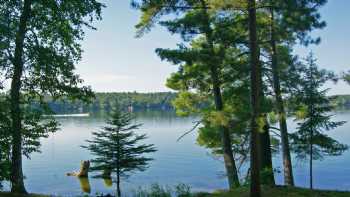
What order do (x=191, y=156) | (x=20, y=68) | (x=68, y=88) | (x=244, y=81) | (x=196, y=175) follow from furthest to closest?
(x=191, y=156), (x=196, y=175), (x=244, y=81), (x=68, y=88), (x=20, y=68)

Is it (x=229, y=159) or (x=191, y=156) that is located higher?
(x=229, y=159)

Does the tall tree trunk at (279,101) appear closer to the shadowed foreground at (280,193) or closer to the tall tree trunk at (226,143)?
the tall tree trunk at (226,143)

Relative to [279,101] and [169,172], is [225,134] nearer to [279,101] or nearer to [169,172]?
[279,101]

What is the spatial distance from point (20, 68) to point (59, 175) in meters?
43.9

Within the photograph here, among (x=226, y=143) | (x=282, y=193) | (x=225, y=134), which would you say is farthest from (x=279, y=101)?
(x=282, y=193)

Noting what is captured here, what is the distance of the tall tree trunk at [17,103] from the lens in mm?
13422

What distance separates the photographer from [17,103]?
44.2 ft

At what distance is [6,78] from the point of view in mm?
13984

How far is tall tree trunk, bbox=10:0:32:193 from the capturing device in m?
13.4

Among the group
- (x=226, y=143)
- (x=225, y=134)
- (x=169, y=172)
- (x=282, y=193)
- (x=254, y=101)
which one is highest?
(x=254, y=101)

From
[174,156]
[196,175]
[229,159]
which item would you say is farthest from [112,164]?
[174,156]

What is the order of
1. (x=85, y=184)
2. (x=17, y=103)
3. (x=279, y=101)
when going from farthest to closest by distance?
(x=85, y=184) → (x=279, y=101) → (x=17, y=103)

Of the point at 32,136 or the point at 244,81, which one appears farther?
the point at 244,81

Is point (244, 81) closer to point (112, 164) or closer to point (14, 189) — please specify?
point (14, 189)
